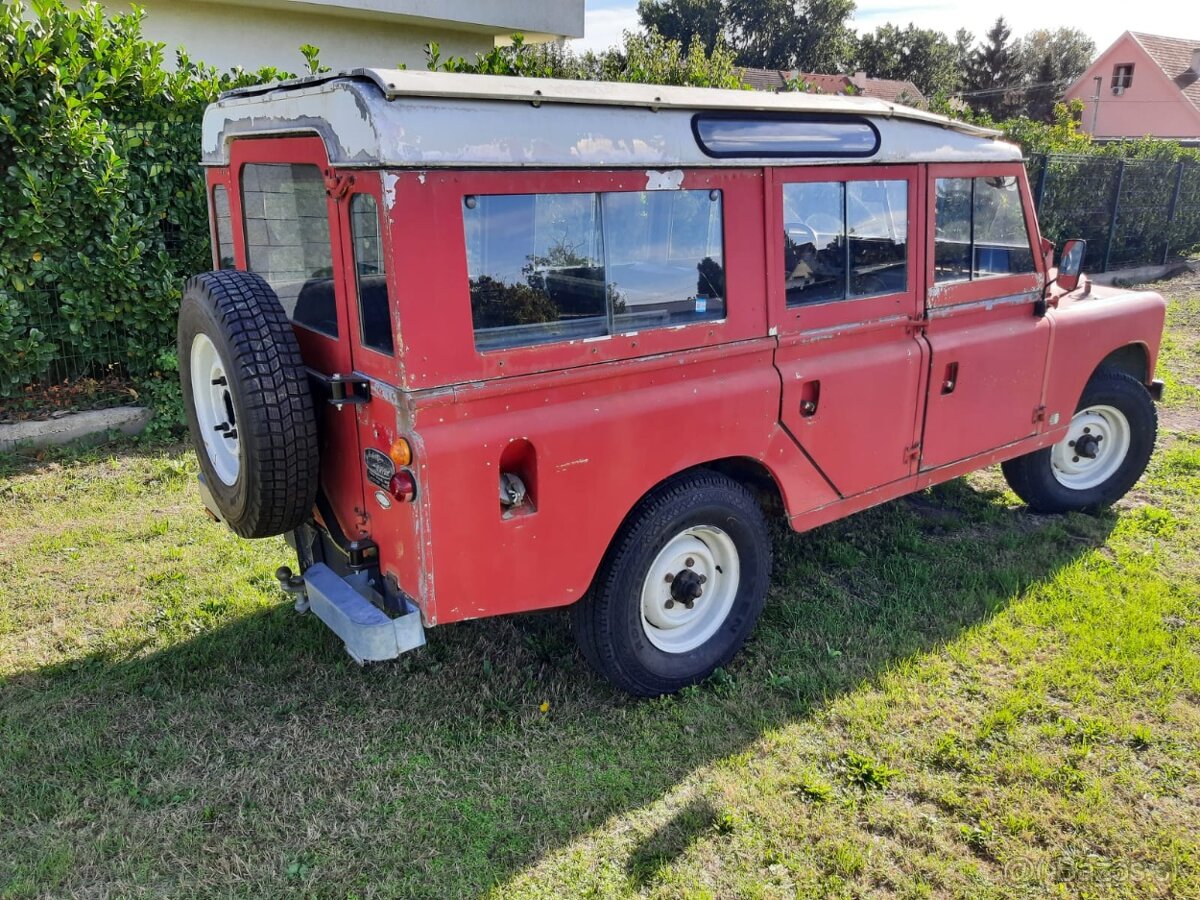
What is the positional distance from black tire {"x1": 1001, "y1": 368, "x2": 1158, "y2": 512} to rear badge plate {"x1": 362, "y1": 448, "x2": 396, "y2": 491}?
3.90 metres

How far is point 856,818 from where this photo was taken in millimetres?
3010

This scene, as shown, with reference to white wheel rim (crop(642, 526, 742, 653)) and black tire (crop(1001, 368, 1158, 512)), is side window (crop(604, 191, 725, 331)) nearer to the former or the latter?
white wheel rim (crop(642, 526, 742, 653))

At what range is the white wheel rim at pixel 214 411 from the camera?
3.40 m

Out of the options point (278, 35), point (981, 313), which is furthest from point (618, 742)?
point (278, 35)

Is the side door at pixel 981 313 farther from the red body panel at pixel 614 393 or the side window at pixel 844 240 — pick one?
the side window at pixel 844 240

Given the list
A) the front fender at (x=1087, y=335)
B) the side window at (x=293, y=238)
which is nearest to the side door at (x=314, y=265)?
the side window at (x=293, y=238)

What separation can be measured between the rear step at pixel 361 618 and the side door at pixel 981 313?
2.67 m

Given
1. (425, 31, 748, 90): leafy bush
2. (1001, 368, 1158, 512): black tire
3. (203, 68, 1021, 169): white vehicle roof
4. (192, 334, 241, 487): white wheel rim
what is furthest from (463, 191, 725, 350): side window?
(425, 31, 748, 90): leafy bush

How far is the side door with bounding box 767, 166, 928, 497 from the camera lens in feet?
11.9

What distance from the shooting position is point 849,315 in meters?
3.86

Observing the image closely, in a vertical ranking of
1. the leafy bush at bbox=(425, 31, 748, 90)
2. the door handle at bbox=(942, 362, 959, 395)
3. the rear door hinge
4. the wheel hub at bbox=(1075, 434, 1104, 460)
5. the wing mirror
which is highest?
the leafy bush at bbox=(425, 31, 748, 90)

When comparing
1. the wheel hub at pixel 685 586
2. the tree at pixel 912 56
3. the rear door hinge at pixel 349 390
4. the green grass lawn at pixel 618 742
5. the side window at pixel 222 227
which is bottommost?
the green grass lawn at pixel 618 742

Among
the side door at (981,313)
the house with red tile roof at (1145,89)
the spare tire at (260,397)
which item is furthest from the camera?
the house with red tile roof at (1145,89)

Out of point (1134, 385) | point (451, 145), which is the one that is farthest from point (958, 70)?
point (451, 145)
